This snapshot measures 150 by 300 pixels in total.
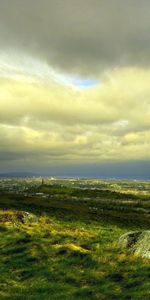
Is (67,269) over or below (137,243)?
below

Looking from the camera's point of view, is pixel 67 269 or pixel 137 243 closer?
pixel 67 269

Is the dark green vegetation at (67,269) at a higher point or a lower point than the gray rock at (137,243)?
lower

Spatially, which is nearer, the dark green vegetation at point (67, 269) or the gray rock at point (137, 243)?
the dark green vegetation at point (67, 269)

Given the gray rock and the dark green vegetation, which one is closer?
the dark green vegetation

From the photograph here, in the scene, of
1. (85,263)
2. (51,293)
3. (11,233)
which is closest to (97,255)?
(85,263)

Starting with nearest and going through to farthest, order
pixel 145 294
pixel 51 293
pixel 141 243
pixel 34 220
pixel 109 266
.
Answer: pixel 145 294 < pixel 51 293 < pixel 109 266 < pixel 141 243 < pixel 34 220

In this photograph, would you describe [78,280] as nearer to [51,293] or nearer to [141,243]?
[51,293]

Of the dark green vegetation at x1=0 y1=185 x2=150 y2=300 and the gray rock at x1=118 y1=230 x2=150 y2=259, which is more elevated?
the gray rock at x1=118 y1=230 x2=150 y2=259

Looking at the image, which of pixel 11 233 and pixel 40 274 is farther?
pixel 11 233
